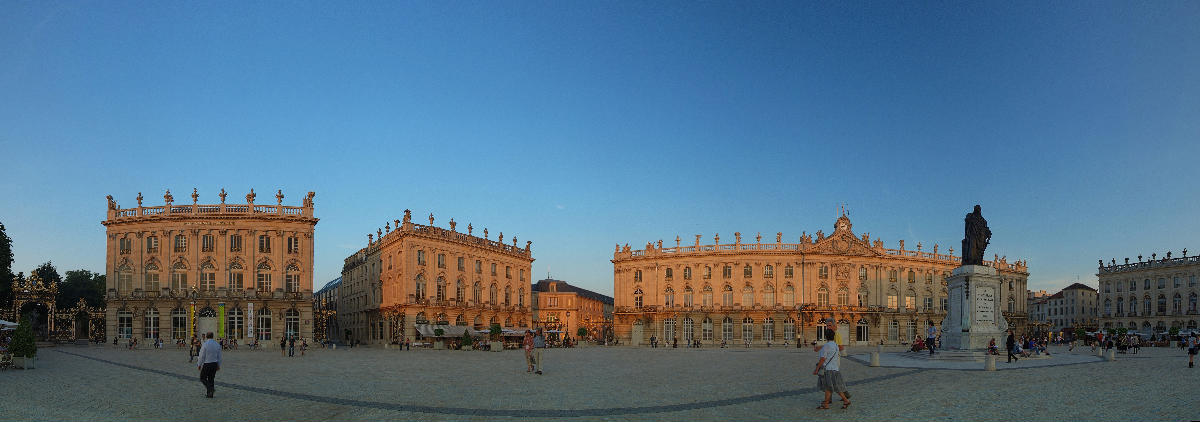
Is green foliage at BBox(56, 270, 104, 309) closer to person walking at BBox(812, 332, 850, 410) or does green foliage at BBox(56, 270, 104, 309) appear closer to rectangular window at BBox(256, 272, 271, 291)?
rectangular window at BBox(256, 272, 271, 291)

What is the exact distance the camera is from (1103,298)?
100 meters

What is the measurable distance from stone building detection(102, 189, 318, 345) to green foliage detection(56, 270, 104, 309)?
26.8 metres

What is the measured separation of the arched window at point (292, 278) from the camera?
57094 mm

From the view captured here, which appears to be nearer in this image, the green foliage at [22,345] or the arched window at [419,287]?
the green foliage at [22,345]


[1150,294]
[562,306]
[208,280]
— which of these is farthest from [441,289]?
[1150,294]

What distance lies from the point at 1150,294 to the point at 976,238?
7854cm

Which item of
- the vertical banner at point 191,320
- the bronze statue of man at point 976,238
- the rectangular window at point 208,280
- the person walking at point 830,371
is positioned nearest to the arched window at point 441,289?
the rectangular window at point 208,280

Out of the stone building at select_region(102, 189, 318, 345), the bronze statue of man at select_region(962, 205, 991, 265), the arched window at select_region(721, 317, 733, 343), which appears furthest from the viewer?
the arched window at select_region(721, 317, 733, 343)

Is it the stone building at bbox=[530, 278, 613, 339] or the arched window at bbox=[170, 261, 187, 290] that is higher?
the arched window at bbox=[170, 261, 187, 290]

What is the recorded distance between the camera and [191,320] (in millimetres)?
53781

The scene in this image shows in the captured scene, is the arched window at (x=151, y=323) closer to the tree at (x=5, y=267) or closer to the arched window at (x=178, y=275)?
the arched window at (x=178, y=275)

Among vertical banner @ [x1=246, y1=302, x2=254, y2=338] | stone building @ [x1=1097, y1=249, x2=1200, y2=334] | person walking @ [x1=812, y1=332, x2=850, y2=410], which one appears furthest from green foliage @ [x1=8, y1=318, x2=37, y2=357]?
stone building @ [x1=1097, y1=249, x2=1200, y2=334]

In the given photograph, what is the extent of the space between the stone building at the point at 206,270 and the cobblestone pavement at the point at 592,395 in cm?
2897

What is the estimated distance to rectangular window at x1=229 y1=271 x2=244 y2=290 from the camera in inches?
2206
